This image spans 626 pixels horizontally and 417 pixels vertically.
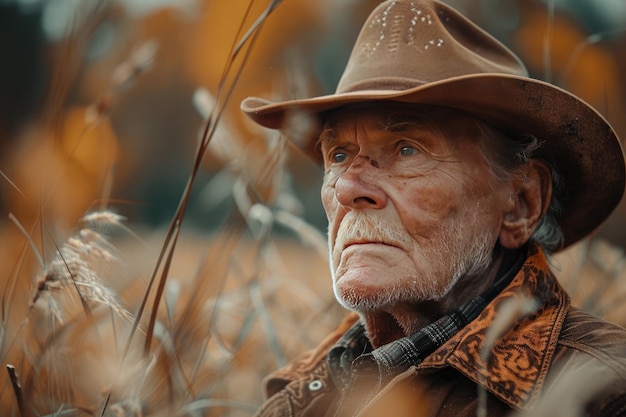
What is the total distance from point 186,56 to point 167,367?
3.58 meters

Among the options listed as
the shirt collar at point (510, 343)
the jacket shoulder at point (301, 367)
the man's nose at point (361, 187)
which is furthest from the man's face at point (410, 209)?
the jacket shoulder at point (301, 367)

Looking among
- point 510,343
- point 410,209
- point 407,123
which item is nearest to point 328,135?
point 407,123

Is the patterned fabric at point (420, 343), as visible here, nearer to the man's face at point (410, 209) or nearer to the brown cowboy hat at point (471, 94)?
the man's face at point (410, 209)

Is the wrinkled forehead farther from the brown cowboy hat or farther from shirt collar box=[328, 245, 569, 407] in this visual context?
shirt collar box=[328, 245, 569, 407]

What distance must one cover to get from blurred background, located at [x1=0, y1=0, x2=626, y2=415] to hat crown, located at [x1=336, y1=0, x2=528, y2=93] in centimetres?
25

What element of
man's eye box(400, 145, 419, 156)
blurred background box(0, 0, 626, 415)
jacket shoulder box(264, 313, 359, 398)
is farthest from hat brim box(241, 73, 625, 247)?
jacket shoulder box(264, 313, 359, 398)

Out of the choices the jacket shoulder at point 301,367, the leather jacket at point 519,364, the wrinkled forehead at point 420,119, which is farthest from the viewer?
the jacket shoulder at point 301,367

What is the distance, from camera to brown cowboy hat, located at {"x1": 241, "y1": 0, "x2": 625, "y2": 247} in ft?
7.44

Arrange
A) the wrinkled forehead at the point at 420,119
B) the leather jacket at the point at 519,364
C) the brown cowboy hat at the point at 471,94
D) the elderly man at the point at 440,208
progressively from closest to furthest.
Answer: the leather jacket at the point at 519,364
the elderly man at the point at 440,208
the brown cowboy hat at the point at 471,94
the wrinkled forehead at the point at 420,119

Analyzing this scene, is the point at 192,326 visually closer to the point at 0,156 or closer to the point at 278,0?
the point at 278,0

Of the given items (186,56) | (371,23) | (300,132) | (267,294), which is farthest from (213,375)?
(186,56)

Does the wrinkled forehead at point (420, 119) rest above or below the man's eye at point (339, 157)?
above

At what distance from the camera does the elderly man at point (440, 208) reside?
2.15m

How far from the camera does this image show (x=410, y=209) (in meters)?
2.34
